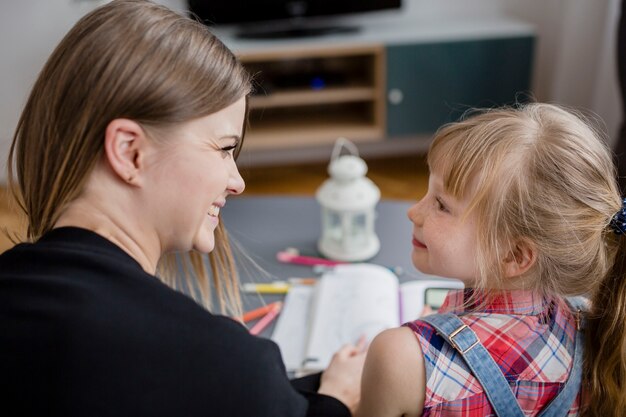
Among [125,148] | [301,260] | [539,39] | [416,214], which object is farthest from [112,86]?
[539,39]

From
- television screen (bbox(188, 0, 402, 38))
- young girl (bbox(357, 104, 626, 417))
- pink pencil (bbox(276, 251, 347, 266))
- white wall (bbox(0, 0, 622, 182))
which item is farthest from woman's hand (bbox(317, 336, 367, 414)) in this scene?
white wall (bbox(0, 0, 622, 182))

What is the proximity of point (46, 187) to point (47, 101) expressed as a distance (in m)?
0.10

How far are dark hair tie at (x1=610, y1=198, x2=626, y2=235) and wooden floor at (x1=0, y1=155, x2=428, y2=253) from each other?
2002mm

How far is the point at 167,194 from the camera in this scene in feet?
2.20

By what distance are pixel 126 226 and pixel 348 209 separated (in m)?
0.63

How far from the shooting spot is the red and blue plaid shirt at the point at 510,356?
0.72 metres

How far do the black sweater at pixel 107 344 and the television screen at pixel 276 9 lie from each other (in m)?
2.29

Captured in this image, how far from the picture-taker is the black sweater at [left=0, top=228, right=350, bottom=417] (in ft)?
1.80

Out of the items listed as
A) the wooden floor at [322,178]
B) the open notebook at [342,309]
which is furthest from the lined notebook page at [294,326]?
the wooden floor at [322,178]

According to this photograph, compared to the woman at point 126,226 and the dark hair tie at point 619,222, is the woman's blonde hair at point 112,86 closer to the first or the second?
the woman at point 126,226

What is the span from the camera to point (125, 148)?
0.63 m

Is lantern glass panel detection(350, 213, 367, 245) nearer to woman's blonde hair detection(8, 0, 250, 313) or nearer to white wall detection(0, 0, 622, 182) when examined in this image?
woman's blonde hair detection(8, 0, 250, 313)

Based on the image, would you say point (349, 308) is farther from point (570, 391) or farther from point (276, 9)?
point (276, 9)

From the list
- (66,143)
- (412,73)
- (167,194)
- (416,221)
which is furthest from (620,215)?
(412,73)
